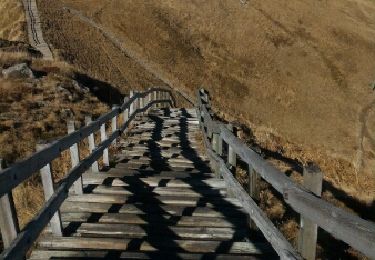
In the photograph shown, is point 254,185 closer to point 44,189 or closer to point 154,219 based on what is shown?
point 154,219

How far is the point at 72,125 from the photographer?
791cm

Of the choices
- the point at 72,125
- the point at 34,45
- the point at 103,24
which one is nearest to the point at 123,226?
the point at 72,125

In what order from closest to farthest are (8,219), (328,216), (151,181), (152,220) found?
(328,216), (8,219), (152,220), (151,181)

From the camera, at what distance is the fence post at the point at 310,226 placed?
389cm

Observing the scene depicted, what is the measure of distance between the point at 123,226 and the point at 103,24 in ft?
144

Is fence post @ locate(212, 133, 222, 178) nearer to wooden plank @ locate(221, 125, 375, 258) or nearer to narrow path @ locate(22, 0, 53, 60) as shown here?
wooden plank @ locate(221, 125, 375, 258)

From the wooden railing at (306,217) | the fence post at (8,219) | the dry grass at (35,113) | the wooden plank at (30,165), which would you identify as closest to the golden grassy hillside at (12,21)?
the dry grass at (35,113)

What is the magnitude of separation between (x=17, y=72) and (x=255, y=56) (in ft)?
94.2

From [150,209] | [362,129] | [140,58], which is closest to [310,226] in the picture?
[150,209]

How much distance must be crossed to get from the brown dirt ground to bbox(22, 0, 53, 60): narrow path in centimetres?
82

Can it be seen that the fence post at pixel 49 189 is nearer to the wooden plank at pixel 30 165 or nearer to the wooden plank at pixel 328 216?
the wooden plank at pixel 30 165

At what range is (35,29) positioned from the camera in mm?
41719

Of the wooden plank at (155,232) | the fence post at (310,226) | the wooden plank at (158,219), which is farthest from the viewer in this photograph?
the wooden plank at (158,219)

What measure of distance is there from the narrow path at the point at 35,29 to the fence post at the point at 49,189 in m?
27.8
